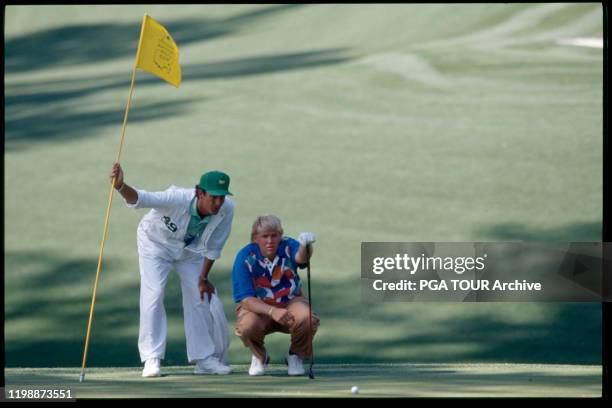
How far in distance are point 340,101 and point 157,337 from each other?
38.0ft

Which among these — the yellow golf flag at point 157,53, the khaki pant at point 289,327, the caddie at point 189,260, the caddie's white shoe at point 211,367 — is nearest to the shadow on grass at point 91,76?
the yellow golf flag at point 157,53

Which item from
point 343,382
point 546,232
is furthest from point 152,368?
point 546,232

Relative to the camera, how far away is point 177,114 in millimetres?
19328

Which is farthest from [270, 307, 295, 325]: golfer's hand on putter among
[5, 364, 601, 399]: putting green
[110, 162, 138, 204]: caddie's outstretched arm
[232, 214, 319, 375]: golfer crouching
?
[110, 162, 138, 204]: caddie's outstretched arm

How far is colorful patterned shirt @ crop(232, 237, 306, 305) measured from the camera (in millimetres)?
8258

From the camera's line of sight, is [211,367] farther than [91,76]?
No

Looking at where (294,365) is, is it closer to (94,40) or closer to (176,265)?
(176,265)

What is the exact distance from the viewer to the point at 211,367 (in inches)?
342

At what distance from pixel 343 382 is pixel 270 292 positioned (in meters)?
0.85

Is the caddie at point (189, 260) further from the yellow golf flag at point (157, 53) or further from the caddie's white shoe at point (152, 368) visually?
the yellow golf flag at point (157, 53)

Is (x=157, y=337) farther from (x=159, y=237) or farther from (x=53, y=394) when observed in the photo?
(x=53, y=394)

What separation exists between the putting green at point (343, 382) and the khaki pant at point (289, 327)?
0.59ft

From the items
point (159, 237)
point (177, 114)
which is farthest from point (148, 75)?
point (159, 237)

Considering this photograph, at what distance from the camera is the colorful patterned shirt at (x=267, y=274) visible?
27.1 feet
